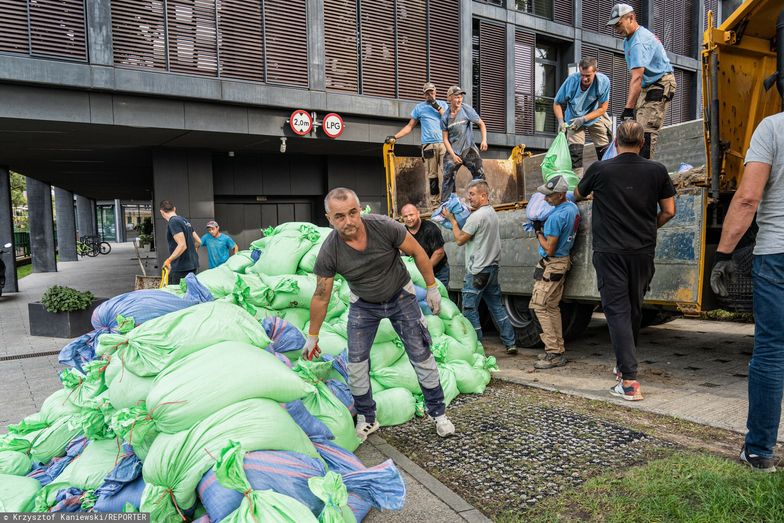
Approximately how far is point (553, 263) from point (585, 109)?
2.27 metres

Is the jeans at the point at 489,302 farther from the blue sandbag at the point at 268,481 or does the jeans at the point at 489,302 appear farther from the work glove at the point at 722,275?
the blue sandbag at the point at 268,481

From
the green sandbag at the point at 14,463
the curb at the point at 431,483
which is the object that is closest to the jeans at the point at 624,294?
the curb at the point at 431,483

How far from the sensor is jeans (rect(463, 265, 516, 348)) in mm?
5531

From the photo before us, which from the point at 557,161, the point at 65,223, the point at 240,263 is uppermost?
the point at 557,161

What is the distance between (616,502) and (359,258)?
1.85 m

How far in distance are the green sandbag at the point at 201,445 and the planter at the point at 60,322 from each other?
21.9 feet

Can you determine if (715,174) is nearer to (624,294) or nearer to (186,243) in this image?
(624,294)

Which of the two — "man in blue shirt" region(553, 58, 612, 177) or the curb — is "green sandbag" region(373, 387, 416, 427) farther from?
"man in blue shirt" region(553, 58, 612, 177)

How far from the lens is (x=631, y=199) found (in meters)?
3.96

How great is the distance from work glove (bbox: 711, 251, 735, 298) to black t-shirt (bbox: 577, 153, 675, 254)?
0.46 meters

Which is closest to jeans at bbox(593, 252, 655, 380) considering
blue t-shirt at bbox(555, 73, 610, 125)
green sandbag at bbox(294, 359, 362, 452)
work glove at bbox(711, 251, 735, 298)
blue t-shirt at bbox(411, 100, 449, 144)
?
work glove at bbox(711, 251, 735, 298)

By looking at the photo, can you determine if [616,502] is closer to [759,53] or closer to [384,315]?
[384,315]

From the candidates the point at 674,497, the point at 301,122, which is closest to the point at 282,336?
the point at 674,497

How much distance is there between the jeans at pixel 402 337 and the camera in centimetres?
349
